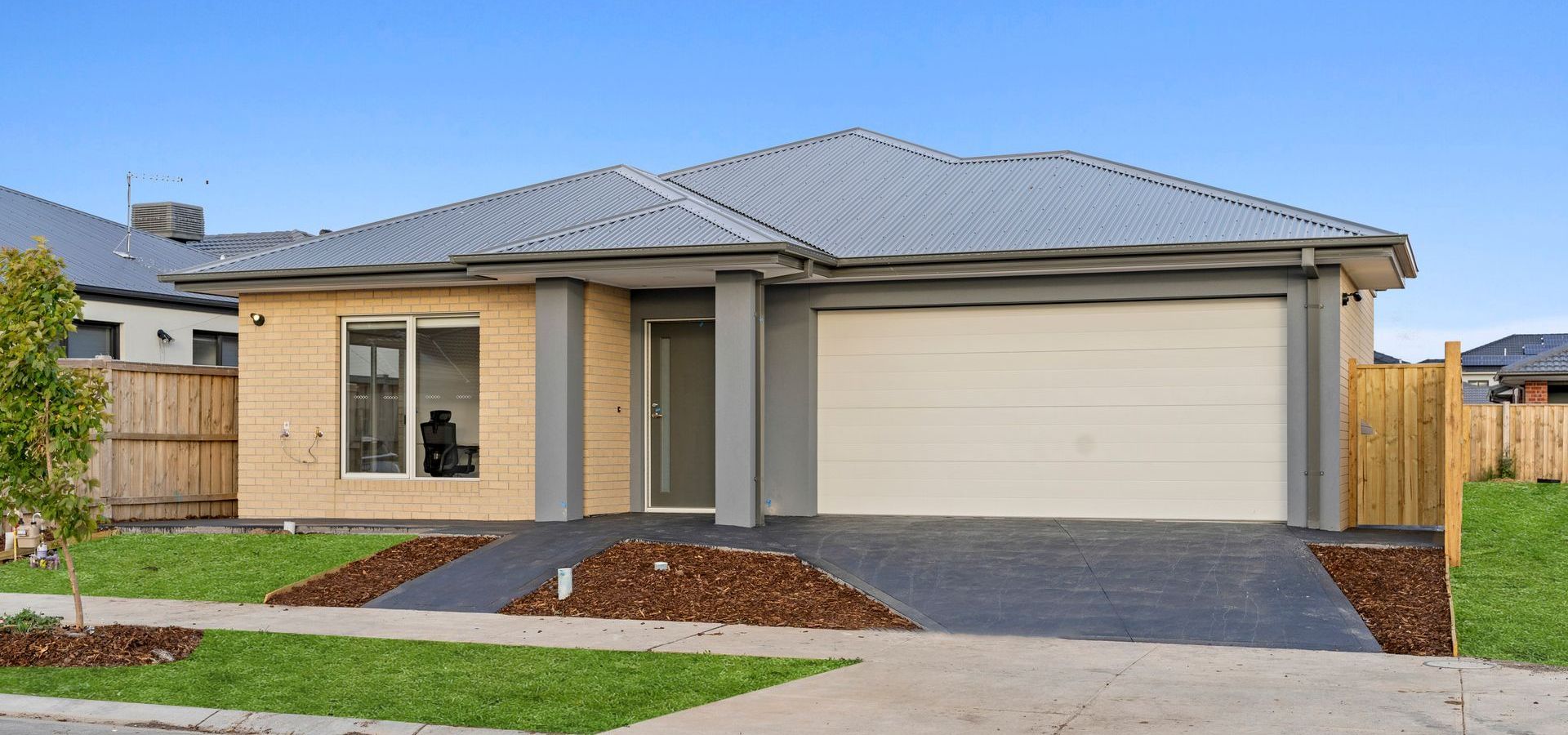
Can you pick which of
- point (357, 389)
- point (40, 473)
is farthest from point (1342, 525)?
point (40, 473)

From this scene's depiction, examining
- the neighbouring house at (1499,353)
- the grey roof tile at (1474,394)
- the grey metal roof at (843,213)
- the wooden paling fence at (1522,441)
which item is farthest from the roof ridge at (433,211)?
the neighbouring house at (1499,353)

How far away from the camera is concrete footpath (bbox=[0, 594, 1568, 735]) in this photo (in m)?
7.48

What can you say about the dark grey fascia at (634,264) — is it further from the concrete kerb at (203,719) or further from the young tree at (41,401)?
the concrete kerb at (203,719)

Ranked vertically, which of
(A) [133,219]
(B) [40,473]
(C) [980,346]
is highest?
(A) [133,219]

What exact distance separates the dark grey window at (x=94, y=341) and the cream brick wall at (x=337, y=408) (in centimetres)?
607

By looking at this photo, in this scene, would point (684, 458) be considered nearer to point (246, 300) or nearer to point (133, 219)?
point (246, 300)

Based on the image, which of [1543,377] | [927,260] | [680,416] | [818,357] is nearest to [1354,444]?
[927,260]

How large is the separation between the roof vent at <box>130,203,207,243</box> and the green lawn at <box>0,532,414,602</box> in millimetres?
15516

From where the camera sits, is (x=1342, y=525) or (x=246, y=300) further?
(x=246, y=300)

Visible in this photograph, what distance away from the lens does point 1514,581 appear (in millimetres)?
12445

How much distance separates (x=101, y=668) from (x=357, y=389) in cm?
764

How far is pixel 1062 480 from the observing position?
15.7 m

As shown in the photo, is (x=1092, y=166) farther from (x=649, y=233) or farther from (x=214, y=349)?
(x=214, y=349)

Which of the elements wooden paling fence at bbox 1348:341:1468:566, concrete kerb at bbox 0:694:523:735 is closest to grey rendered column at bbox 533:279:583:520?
concrete kerb at bbox 0:694:523:735
